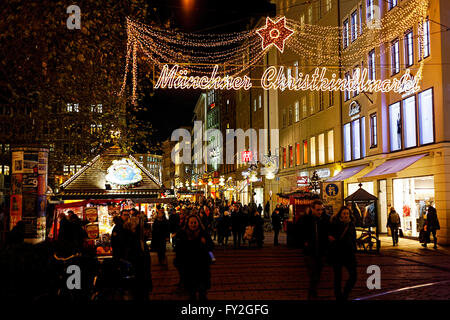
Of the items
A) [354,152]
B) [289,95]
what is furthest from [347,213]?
[289,95]

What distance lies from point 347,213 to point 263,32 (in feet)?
35.5

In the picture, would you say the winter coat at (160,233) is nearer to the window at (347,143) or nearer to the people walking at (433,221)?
the people walking at (433,221)

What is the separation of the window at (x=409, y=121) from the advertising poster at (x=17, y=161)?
17.5 m

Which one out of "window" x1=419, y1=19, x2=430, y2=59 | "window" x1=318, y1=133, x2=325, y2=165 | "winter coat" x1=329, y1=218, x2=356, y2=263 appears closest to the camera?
"winter coat" x1=329, y1=218, x2=356, y2=263

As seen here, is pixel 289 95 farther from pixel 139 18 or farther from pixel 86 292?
pixel 86 292

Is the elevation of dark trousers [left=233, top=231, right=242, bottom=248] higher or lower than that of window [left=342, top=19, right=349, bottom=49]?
lower

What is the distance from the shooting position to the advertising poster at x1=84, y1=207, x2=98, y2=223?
1535cm

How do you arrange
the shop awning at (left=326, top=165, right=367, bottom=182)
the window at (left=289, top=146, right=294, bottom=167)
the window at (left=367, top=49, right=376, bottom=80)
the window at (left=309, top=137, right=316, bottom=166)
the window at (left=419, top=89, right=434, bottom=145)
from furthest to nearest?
the window at (left=289, top=146, right=294, bottom=167)
the window at (left=309, top=137, right=316, bottom=166)
the shop awning at (left=326, top=165, right=367, bottom=182)
the window at (left=367, top=49, right=376, bottom=80)
the window at (left=419, top=89, right=434, bottom=145)

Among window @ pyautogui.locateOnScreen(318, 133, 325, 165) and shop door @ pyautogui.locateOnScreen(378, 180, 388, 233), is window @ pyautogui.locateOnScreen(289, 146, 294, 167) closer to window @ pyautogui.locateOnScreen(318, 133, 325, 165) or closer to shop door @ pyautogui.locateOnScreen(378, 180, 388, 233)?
window @ pyautogui.locateOnScreen(318, 133, 325, 165)

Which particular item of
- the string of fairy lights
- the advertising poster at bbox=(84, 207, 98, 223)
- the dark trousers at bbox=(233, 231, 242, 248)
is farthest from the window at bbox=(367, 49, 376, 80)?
the advertising poster at bbox=(84, 207, 98, 223)

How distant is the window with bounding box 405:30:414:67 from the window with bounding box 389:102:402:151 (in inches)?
89.4

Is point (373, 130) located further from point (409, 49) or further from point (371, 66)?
point (409, 49)

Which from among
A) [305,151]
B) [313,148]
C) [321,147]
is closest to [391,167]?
[321,147]

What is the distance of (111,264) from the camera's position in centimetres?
696
